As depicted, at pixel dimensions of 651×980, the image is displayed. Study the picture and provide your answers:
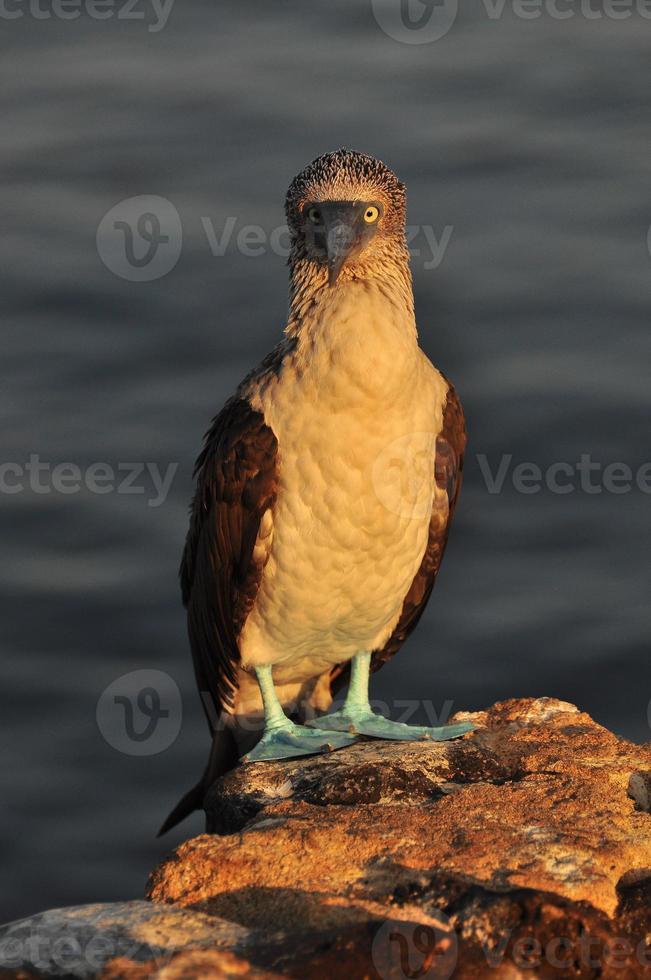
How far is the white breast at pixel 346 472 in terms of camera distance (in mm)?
6473

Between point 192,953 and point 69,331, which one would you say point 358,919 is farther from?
point 69,331

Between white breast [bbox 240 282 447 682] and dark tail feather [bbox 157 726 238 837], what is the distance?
52 centimetres

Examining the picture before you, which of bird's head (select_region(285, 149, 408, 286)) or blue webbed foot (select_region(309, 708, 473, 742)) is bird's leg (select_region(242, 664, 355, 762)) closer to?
blue webbed foot (select_region(309, 708, 473, 742))

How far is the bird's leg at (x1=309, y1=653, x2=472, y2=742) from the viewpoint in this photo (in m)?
6.46

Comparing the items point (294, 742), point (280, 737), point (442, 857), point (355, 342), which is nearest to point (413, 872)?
point (442, 857)

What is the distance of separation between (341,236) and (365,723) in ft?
6.48

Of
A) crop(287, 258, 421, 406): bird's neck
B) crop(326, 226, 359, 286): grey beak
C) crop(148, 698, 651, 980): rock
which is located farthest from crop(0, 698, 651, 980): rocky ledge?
crop(326, 226, 359, 286): grey beak

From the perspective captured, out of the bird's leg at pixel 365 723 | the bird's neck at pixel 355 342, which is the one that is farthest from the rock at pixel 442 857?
the bird's neck at pixel 355 342

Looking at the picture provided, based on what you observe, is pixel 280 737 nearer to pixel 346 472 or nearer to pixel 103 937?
pixel 346 472

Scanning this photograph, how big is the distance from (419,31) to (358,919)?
1128 cm

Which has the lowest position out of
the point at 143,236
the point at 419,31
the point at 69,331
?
the point at 69,331

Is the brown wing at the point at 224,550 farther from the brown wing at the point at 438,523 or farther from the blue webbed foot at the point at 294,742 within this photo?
the brown wing at the point at 438,523

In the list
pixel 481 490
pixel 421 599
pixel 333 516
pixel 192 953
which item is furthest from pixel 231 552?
pixel 481 490

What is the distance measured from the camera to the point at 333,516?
21.9ft
